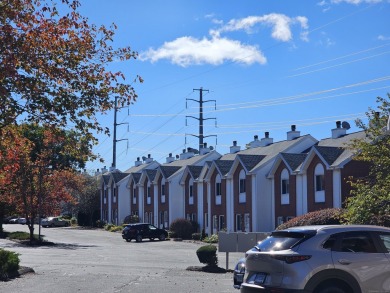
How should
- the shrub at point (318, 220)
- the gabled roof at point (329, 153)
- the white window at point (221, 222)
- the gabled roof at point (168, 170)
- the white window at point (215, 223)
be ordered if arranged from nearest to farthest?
the shrub at point (318, 220) < the gabled roof at point (329, 153) < the white window at point (221, 222) < the white window at point (215, 223) < the gabled roof at point (168, 170)

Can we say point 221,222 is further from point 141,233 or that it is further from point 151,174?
point 151,174

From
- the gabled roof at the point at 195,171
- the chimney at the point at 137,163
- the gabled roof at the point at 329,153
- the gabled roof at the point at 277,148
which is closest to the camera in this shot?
the gabled roof at the point at 329,153

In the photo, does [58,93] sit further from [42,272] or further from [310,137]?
[310,137]

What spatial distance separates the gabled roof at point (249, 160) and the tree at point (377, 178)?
87.0ft

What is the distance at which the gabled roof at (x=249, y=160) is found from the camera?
158ft

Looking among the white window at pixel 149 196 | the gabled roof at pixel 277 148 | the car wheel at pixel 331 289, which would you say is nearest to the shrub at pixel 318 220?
the gabled roof at pixel 277 148

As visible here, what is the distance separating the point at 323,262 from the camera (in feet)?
33.3

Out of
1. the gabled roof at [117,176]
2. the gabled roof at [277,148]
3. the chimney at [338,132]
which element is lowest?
the gabled roof at [117,176]

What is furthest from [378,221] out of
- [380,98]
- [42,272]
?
[42,272]

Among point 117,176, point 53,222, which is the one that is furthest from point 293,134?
point 53,222

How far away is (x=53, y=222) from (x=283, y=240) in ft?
267

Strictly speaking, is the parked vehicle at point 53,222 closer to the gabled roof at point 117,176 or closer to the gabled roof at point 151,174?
the gabled roof at point 117,176

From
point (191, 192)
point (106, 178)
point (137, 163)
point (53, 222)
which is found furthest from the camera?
point (137, 163)

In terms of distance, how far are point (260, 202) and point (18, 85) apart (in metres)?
37.9
